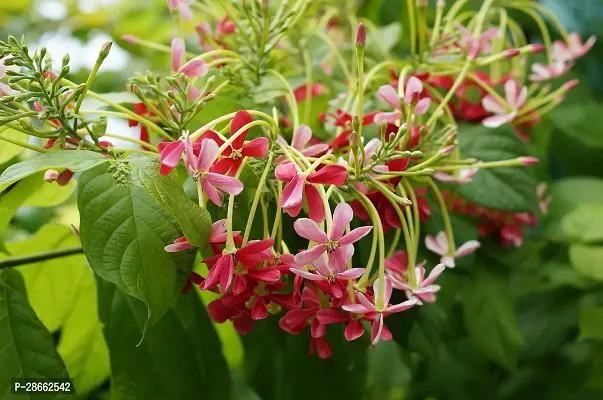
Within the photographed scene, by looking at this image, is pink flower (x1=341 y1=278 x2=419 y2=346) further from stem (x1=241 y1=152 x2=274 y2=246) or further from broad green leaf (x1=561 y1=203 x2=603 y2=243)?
broad green leaf (x1=561 y1=203 x2=603 y2=243)

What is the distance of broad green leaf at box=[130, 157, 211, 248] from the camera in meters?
0.39

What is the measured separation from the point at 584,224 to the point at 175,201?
647 millimetres

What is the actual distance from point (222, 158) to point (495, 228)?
1.60 ft

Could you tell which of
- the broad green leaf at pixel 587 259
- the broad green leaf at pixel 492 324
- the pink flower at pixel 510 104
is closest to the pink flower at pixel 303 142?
the pink flower at pixel 510 104

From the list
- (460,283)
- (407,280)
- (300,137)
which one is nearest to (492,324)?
(460,283)

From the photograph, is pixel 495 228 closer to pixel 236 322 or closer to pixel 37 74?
pixel 236 322

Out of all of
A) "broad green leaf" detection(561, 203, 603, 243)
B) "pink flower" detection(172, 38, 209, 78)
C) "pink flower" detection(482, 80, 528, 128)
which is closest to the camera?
"pink flower" detection(172, 38, 209, 78)

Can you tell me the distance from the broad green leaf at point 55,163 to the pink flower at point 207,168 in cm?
7

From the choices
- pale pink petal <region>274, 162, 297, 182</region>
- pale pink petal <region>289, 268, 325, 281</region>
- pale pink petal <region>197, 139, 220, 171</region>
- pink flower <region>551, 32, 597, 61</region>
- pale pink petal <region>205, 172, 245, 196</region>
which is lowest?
pink flower <region>551, 32, 597, 61</region>

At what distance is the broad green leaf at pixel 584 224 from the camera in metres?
0.82

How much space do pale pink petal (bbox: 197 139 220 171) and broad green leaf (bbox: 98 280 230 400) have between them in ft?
0.78

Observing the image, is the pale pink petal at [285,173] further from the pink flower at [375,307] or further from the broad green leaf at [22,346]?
the broad green leaf at [22,346]

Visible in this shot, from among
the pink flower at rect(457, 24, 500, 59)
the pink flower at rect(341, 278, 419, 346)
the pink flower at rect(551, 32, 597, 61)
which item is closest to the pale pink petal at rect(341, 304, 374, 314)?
the pink flower at rect(341, 278, 419, 346)

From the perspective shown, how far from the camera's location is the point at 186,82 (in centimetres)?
45
